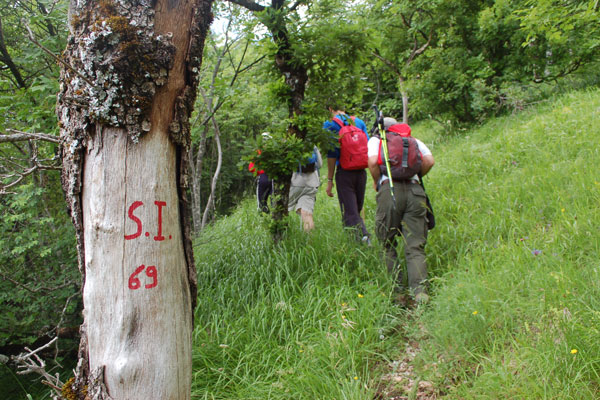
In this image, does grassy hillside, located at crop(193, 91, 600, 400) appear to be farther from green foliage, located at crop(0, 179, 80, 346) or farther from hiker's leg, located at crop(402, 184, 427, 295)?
green foliage, located at crop(0, 179, 80, 346)

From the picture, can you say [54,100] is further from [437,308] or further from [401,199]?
[437,308]

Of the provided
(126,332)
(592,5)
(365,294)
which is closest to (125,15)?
(126,332)

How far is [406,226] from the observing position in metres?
3.96

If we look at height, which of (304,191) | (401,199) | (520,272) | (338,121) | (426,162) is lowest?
(520,272)

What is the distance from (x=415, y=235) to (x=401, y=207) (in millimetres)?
307

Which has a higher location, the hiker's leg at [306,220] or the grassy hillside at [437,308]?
the hiker's leg at [306,220]

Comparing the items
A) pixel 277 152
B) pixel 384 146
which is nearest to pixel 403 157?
pixel 384 146

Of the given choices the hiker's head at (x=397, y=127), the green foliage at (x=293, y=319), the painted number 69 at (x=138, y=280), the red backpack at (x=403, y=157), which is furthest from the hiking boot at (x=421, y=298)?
the painted number 69 at (x=138, y=280)

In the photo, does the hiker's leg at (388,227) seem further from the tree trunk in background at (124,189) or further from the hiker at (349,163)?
the tree trunk in background at (124,189)

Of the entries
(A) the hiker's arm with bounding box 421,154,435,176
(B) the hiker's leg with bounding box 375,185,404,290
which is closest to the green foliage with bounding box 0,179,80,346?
(B) the hiker's leg with bounding box 375,185,404,290

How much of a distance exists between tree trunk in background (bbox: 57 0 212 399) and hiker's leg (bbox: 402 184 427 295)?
2710 mm

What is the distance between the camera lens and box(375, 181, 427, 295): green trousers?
3789 millimetres

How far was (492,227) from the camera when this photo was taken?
14.6 ft

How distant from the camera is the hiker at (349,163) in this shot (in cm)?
486
